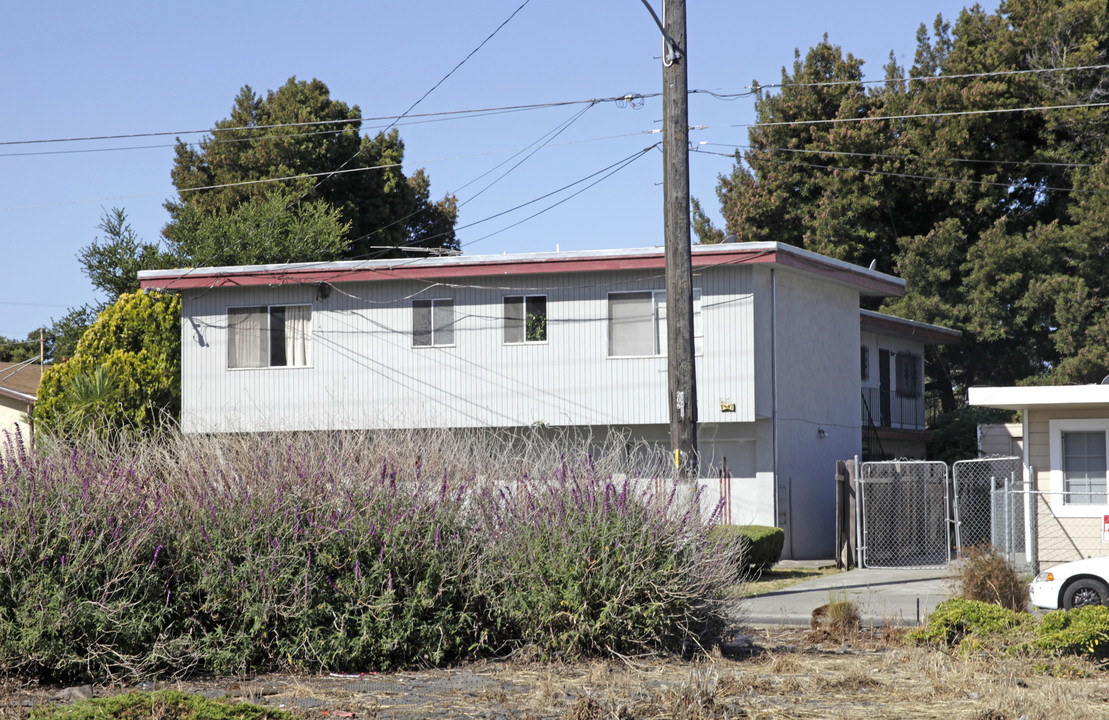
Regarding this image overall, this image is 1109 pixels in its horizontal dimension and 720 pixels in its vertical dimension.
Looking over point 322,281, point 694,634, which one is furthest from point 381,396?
point 694,634

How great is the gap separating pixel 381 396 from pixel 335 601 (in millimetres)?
17198

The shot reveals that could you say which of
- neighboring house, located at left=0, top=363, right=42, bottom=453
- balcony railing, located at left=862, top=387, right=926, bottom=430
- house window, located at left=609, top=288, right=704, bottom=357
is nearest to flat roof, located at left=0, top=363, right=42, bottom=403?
neighboring house, located at left=0, top=363, right=42, bottom=453

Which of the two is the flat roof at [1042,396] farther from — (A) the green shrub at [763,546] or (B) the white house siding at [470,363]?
(B) the white house siding at [470,363]

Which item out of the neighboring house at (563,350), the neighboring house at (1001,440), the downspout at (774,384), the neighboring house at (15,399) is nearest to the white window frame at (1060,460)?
the downspout at (774,384)

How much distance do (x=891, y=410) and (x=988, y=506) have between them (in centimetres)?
544

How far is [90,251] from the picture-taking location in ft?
122

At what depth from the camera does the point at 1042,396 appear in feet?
61.0

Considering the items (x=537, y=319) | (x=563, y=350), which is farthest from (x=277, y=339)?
(x=563, y=350)

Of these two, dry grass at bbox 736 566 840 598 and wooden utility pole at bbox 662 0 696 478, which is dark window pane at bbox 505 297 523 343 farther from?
wooden utility pole at bbox 662 0 696 478

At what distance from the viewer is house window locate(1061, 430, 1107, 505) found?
18.9m

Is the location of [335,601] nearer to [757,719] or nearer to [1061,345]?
[757,719]

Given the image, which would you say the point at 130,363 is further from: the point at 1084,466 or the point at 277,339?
the point at 1084,466

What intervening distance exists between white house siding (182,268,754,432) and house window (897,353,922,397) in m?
10.9

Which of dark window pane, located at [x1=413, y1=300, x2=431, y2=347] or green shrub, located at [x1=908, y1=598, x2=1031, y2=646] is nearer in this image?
green shrub, located at [x1=908, y1=598, x2=1031, y2=646]
